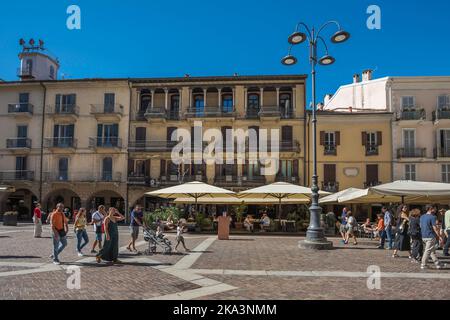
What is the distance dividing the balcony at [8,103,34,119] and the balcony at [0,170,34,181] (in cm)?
522

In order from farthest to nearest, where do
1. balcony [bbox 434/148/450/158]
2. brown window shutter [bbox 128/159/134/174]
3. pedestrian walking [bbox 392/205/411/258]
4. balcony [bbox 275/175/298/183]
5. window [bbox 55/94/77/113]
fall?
window [bbox 55/94/77/113], brown window shutter [bbox 128/159/134/174], balcony [bbox 275/175/298/183], balcony [bbox 434/148/450/158], pedestrian walking [bbox 392/205/411/258]

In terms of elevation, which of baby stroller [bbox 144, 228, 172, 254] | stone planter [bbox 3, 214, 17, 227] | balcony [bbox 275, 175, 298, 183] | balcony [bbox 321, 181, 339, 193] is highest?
balcony [bbox 275, 175, 298, 183]

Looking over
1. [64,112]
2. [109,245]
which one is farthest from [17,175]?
[109,245]

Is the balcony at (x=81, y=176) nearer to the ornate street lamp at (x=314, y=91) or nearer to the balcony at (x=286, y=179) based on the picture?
the balcony at (x=286, y=179)

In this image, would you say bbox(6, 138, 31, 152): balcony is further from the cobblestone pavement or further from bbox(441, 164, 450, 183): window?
bbox(441, 164, 450, 183): window

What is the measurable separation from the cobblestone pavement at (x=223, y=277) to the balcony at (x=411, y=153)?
68.2 ft

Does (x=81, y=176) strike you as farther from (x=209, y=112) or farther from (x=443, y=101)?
(x=443, y=101)

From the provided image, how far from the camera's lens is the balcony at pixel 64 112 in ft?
111

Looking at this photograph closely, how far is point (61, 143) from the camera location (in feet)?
111

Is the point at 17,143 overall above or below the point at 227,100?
below

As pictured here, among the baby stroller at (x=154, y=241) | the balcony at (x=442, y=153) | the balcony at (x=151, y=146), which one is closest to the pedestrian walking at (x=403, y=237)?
the baby stroller at (x=154, y=241)

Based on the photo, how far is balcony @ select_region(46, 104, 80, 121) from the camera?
33844 millimetres

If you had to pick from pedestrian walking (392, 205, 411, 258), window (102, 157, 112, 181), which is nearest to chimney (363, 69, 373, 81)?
window (102, 157, 112, 181)

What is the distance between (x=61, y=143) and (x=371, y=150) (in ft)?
90.3
